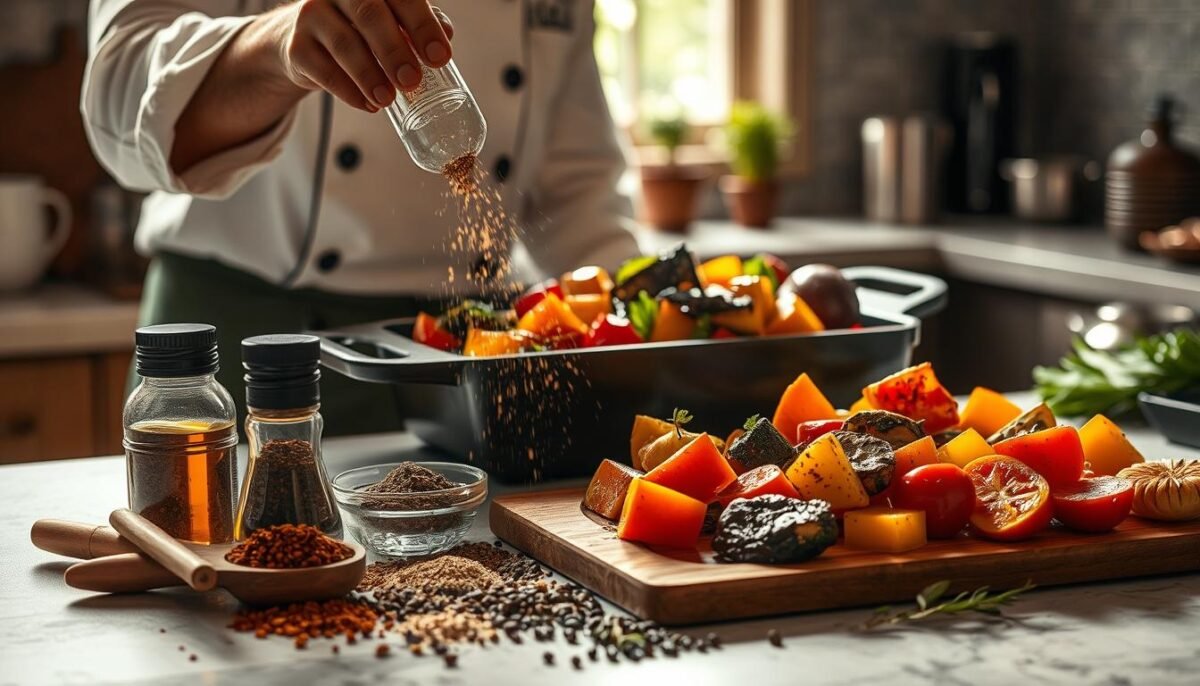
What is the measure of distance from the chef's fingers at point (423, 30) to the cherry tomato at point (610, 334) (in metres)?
0.34

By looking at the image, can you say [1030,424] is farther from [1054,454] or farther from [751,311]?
[751,311]

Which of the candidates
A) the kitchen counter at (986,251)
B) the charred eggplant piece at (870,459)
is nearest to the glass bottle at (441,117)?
the charred eggplant piece at (870,459)

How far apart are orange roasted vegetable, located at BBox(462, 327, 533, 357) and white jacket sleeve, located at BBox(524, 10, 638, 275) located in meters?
0.76

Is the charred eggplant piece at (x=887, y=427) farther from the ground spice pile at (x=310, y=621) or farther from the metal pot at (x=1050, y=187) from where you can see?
the metal pot at (x=1050, y=187)

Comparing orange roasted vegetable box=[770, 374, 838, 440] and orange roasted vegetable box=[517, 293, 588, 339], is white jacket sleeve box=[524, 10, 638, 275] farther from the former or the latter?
orange roasted vegetable box=[770, 374, 838, 440]

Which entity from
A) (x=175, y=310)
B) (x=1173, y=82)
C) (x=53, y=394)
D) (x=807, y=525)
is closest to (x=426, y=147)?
(x=807, y=525)

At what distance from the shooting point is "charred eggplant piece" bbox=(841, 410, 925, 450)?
128 centimetres

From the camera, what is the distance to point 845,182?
4109mm

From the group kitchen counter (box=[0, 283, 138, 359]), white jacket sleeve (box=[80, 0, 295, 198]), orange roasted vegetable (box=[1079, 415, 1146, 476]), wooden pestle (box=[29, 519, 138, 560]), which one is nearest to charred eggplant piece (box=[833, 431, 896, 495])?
orange roasted vegetable (box=[1079, 415, 1146, 476])

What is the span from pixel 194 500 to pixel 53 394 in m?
1.61

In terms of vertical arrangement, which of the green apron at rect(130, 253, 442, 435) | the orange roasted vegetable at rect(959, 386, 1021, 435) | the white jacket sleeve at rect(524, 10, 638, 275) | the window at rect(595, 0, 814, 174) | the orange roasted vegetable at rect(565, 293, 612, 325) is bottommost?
the orange roasted vegetable at rect(959, 386, 1021, 435)

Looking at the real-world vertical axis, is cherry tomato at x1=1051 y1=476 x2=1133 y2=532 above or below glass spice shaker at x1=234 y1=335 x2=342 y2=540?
below

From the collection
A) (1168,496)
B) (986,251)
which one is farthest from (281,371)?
(986,251)

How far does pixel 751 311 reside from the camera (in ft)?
4.96
